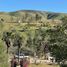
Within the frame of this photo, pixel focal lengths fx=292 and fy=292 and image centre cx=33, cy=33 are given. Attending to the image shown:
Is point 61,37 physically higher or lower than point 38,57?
higher

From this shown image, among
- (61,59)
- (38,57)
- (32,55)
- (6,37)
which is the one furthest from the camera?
(32,55)

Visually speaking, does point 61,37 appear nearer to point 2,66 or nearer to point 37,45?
point 2,66

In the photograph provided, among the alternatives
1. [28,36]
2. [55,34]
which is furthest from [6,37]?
[55,34]

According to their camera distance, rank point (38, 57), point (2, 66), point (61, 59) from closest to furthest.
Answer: point (2, 66)
point (61, 59)
point (38, 57)

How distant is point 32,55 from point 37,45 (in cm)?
998

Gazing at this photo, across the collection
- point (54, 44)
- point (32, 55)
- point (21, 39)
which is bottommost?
point (32, 55)

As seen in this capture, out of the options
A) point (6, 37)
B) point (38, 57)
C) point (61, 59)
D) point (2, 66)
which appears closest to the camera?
point (2, 66)

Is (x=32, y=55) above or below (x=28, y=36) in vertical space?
below

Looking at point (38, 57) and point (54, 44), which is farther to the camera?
point (38, 57)

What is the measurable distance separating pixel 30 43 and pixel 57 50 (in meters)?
46.1

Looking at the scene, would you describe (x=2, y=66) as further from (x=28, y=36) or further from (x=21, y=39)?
(x=28, y=36)

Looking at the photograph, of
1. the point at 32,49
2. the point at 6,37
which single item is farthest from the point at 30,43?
the point at 6,37

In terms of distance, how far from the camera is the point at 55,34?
98.7ft

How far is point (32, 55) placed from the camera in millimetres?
81688
